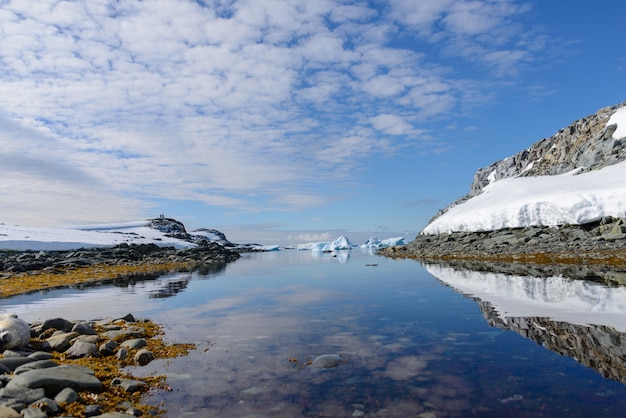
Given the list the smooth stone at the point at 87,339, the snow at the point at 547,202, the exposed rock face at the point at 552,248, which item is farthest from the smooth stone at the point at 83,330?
the snow at the point at 547,202

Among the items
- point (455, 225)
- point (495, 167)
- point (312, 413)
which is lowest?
point (312, 413)

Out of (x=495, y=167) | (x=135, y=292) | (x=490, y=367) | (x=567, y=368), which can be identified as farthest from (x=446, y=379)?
(x=495, y=167)

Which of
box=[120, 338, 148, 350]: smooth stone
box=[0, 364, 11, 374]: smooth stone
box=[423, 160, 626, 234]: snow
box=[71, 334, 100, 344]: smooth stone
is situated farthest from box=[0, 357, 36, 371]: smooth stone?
box=[423, 160, 626, 234]: snow

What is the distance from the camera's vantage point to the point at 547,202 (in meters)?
39.0

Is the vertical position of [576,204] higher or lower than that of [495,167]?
lower

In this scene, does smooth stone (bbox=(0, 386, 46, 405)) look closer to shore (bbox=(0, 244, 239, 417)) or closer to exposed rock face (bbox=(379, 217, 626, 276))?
shore (bbox=(0, 244, 239, 417))

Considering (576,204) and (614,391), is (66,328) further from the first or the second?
(576,204)

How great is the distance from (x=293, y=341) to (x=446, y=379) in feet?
15.7

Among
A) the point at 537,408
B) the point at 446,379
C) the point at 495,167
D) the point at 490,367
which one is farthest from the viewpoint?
the point at 495,167

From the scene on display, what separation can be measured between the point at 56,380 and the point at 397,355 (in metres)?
7.26

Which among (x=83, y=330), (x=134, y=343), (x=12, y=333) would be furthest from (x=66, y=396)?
(x=83, y=330)

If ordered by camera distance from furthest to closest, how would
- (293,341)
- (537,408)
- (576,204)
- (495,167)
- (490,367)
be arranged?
(495,167), (576,204), (293,341), (490,367), (537,408)

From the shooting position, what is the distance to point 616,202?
1291 inches

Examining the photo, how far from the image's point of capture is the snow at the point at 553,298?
12.2 m
